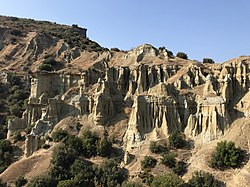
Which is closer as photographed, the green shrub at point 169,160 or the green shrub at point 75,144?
the green shrub at point 169,160

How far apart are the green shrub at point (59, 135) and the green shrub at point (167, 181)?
617 inches

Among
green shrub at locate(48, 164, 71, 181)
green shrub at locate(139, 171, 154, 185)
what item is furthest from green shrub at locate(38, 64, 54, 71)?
green shrub at locate(139, 171, 154, 185)

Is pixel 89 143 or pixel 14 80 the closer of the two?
pixel 89 143

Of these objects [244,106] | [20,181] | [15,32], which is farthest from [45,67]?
[244,106]

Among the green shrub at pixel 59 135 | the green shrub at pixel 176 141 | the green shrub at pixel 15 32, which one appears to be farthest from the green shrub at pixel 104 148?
the green shrub at pixel 15 32

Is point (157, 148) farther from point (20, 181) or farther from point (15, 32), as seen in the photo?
point (15, 32)

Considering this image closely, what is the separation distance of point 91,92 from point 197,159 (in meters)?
20.4

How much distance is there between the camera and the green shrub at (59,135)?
44.3m

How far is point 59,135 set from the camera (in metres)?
44.4

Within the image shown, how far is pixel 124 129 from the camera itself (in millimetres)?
44844

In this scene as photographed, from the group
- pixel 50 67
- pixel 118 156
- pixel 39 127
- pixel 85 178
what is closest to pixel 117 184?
pixel 85 178

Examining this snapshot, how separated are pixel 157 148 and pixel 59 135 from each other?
1370 centimetres

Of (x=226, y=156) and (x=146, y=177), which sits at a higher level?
(x=226, y=156)

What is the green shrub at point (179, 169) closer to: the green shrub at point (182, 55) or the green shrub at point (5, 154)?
the green shrub at point (5, 154)
